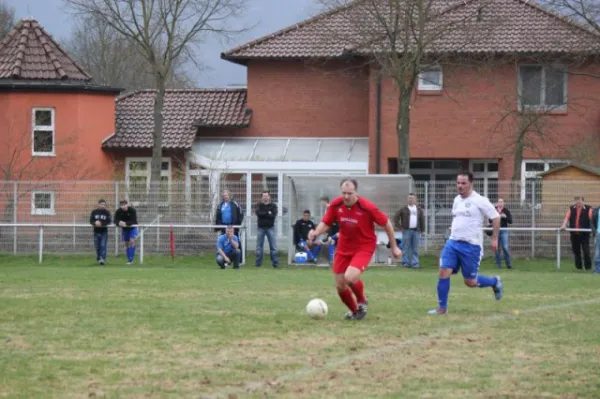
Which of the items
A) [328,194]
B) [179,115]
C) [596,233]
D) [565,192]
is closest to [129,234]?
[328,194]

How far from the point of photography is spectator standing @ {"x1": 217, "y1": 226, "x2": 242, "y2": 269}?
28.4 meters


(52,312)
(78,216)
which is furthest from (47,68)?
(52,312)

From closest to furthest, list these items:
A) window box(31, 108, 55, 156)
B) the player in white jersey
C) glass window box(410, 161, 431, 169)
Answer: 1. the player in white jersey
2. window box(31, 108, 55, 156)
3. glass window box(410, 161, 431, 169)

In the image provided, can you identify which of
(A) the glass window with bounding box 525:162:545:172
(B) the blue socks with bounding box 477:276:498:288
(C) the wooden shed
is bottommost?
(B) the blue socks with bounding box 477:276:498:288

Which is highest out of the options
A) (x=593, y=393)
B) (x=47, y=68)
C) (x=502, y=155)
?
(x=47, y=68)

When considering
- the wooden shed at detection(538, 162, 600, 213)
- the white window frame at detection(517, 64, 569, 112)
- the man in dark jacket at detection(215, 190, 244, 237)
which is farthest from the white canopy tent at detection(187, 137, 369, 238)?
the wooden shed at detection(538, 162, 600, 213)

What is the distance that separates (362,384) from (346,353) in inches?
65.9

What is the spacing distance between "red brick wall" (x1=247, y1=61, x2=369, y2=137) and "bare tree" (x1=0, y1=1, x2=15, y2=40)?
2765cm

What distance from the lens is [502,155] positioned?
38.5m

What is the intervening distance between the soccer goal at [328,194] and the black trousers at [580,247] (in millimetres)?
4498

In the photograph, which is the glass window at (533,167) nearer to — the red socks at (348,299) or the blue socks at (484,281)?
the blue socks at (484,281)

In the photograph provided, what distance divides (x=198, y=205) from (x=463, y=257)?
17782 millimetres

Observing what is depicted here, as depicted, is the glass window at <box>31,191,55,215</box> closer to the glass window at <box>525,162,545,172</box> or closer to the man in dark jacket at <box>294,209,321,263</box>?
the man in dark jacket at <box>294,209,321,263</box>

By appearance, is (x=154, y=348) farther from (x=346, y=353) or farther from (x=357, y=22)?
(x=357, y=22)
